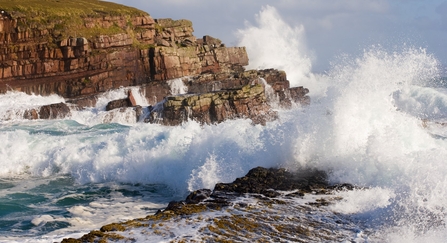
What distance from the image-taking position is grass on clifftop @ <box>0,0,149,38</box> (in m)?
39.3

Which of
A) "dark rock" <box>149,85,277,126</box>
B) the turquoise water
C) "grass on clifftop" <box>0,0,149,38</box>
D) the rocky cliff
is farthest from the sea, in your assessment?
"grass on clifftop" <box>0,0,149,38</box>

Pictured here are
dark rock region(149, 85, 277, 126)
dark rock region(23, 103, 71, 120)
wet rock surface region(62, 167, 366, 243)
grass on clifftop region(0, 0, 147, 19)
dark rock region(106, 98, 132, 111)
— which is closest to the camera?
wet rock surface region(62, 167, 366, 243)

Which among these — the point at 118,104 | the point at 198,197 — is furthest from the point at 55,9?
the point at 198,197

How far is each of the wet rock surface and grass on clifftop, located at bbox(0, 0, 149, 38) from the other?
31725 millimetres

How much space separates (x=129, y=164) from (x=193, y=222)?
8659mm

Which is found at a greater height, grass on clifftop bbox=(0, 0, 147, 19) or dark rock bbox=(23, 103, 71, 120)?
grass on clifftop bbox=(0, 0, 147, 19)

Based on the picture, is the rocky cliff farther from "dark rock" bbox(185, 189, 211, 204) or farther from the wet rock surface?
"dark rock" bbox(185, 189, 211, 204)

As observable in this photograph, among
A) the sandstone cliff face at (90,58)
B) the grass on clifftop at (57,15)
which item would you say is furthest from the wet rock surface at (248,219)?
the grass on clifftop at (57,15)

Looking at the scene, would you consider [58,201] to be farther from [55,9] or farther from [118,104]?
[55,9]

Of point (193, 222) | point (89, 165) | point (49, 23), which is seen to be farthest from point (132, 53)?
point (193, 222)

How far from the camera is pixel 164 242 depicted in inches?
333

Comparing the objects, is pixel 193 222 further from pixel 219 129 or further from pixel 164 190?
pixel 219 129

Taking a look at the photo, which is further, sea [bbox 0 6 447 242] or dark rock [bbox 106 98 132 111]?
dark rock [bbox 106 98 132 111]

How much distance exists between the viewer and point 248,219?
382 inches
